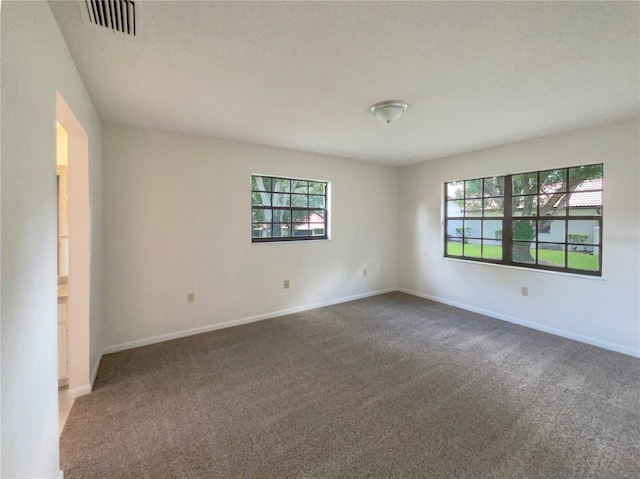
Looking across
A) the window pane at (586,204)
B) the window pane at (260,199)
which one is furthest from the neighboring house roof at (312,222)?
the window pane at (586,204)

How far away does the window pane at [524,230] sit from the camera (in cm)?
380

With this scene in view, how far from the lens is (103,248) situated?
2.96 metres

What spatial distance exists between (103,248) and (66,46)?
1.91 m

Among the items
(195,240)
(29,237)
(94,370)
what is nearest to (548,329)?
(195,240)

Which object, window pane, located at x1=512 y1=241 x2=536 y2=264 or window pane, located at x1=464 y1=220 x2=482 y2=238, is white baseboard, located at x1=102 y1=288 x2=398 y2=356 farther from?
window pane, located at x1=512 y1=241 x2=536 y2=264

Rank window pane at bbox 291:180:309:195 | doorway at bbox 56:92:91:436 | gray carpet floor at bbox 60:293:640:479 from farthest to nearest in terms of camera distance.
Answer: window pane at bbox 291:180:309:195, doorway at bbox 56:92:91:436, gray carpet floor at bbox 60:293:640:479

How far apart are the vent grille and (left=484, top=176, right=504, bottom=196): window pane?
438 centimetres

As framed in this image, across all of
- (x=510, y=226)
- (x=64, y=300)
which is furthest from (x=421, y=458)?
(x=510, y=226)

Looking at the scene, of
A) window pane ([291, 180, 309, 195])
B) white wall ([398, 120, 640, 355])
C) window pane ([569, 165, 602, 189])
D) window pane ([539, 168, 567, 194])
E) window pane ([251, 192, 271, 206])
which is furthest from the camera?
window pane ([291, 180, 309, 195])

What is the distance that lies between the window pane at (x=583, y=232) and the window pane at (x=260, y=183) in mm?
3862

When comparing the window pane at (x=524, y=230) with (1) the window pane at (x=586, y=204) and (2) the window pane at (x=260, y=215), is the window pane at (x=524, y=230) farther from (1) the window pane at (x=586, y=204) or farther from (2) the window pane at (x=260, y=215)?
(2) the window pane at (x=260, y=215)

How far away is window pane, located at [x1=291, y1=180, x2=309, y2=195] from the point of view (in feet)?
14.2

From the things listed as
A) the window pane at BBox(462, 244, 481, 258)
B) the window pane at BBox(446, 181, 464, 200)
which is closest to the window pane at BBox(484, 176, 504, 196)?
the window pane at BBox(446, 181, 464, 200)

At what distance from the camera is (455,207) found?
469 cm
